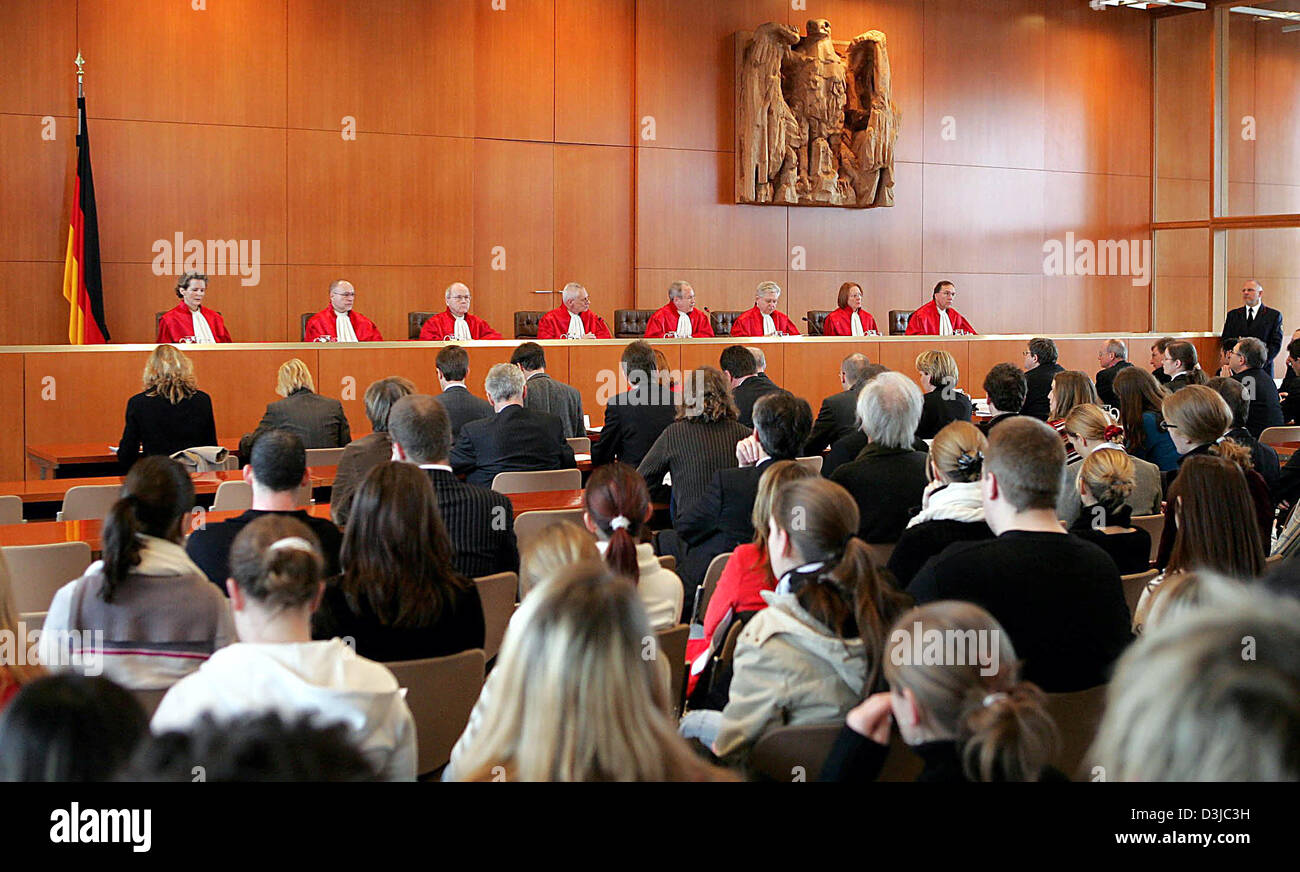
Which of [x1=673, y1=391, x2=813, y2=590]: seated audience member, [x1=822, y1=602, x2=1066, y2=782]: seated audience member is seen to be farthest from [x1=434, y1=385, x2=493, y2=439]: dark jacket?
[x1=822, y1=602, x2=1066, y2=782]: seated audience member

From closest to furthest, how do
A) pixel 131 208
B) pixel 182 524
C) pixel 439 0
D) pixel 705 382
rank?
pixel 182 524, pixel 705 382, pixel 131 208, pixel 439 0

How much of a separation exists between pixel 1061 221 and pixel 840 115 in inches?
145

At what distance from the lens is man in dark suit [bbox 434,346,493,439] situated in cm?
679

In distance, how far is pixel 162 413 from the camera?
670 centimetres

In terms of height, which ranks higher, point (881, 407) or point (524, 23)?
point (524, 23)

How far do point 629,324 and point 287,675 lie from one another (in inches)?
364

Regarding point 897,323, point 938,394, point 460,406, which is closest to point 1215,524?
point 938,394

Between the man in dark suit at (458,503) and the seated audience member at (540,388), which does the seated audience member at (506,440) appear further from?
the man in dark suit at (458,503)

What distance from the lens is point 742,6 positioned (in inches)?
503

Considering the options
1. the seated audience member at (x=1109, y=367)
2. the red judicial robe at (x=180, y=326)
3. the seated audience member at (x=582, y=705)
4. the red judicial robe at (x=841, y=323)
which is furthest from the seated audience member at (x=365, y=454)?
the red judicial robe at (x=841, y=323)

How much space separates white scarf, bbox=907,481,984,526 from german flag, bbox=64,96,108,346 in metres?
7.61
